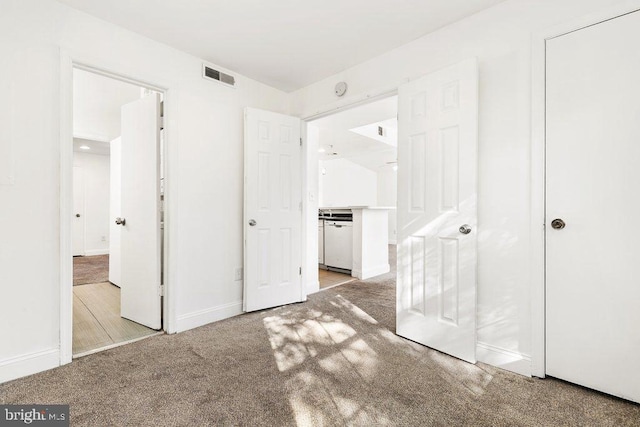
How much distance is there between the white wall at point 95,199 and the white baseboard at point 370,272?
6.28 m

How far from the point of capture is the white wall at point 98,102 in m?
3.64

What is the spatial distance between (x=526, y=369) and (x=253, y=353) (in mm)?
1768

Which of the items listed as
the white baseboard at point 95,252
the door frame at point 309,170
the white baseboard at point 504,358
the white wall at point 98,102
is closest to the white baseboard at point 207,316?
the door frame at point 309,170

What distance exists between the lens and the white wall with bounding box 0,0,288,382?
184cm

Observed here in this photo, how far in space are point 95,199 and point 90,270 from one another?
9.14ft

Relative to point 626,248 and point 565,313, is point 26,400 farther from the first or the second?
point 626,248

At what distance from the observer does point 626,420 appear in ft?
4.79

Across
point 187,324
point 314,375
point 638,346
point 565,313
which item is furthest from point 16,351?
point 638,346

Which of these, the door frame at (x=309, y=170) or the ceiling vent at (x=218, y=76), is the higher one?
the ceiling vent at (x=218, y=76)

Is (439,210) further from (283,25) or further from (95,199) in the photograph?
(95,199)

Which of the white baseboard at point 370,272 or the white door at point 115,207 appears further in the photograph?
the white baseboard at point 370,272

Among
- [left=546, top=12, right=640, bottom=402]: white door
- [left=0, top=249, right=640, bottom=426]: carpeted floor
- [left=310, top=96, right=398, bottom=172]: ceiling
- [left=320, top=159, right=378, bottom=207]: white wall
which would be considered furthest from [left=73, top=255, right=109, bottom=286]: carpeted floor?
[left=320, top=159, right=378, bottom=207]: white wall

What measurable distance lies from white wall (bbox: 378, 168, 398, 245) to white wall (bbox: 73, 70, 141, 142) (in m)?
7.24

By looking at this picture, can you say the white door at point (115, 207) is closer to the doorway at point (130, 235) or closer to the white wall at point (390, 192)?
the doorway at point (130, 235)
